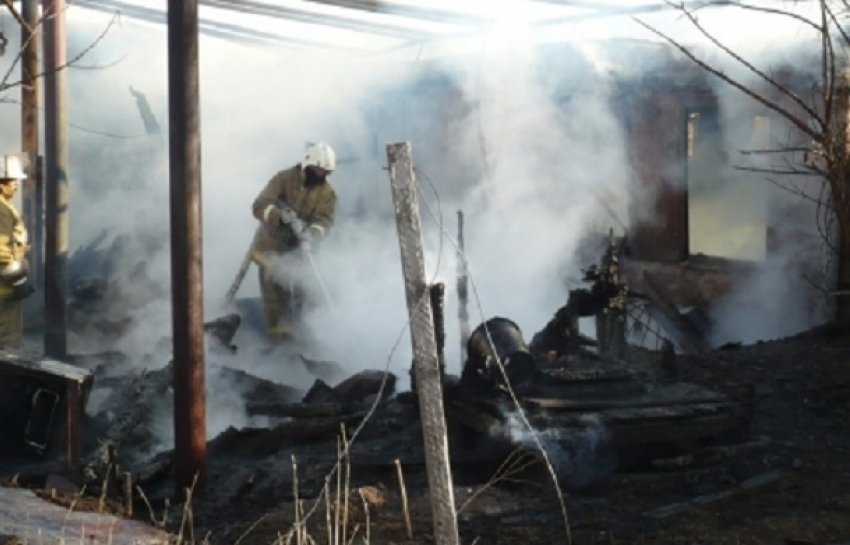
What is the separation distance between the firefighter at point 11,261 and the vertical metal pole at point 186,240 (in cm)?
397

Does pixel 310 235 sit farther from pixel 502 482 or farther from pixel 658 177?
pixel 502 482

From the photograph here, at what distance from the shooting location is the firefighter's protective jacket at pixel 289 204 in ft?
40.1

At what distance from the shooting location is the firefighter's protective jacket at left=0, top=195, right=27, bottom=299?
9.95m

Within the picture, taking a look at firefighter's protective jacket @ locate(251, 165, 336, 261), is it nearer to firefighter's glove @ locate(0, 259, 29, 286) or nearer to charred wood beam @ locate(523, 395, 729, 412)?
firefighter's glove @ locate(0, 259, 29, 286)

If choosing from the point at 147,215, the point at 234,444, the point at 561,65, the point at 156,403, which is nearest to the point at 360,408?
the point at 234,444

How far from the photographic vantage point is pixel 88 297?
13805mm

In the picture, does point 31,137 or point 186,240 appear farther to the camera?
point 31,137

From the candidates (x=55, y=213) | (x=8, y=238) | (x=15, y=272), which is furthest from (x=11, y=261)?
(x=55, y=213)

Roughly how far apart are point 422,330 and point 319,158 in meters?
8.35

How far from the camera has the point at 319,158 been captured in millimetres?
12141

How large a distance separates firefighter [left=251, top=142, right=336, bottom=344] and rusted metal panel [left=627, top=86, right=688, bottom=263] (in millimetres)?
4149

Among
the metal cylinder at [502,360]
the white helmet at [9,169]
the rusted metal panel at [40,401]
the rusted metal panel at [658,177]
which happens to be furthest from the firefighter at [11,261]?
the rusted metal panel at [658,177]

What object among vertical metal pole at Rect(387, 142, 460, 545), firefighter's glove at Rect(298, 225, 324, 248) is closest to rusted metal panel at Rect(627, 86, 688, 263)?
firefighter's glove at Rect(298, 225, 324, 248)

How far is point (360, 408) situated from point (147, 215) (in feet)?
36.1
